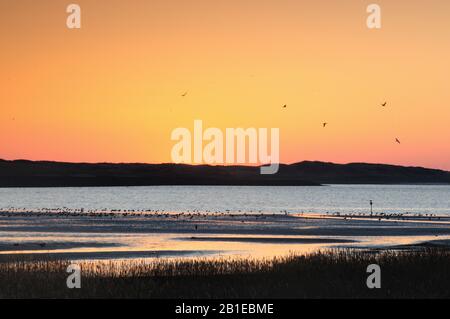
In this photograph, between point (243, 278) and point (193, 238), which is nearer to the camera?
point (243, 278)

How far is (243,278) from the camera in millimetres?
34531

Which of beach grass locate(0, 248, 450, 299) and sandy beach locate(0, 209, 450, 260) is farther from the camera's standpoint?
sandy beach locate(0, 209, 450, 260)

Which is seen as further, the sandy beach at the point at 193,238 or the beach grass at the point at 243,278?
the sandy beach at the point at 193,238

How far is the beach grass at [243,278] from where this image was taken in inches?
1203

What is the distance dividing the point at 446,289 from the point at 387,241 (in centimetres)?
2849

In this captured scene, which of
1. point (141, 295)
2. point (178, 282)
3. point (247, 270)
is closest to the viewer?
point (141, 295)

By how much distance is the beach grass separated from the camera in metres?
30.5

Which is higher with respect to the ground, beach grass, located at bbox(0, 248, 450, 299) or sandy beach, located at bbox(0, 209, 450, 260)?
beach grass, located at bbox(0, 248, 450, 299)

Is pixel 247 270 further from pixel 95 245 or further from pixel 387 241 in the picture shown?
pixel 387 241

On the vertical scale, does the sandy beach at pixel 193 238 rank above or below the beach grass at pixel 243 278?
below

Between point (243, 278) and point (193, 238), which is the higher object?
point (243, 278)
